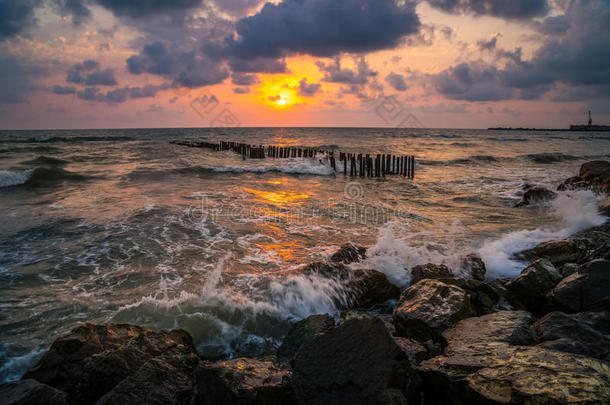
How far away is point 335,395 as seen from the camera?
8.11ft

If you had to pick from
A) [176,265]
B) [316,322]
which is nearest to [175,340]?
[316,322]

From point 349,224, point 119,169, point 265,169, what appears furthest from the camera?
point 265,169

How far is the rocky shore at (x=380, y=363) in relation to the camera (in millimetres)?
2430

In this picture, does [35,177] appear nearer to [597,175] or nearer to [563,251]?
[563,251]

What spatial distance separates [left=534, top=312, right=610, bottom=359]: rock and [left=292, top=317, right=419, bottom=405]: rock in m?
1.62

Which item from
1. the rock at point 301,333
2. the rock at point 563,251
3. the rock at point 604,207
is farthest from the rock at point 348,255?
the rock at point 604,207

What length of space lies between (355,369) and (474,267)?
4770mm

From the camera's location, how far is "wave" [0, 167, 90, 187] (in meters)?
16.0

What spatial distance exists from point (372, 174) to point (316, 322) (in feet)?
57.8

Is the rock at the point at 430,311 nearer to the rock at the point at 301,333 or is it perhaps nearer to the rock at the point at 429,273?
the rock at the point at 301,333

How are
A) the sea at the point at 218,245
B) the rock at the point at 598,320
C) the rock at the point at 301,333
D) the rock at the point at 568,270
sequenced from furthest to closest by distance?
the rock at the point at 568,270 → the sea at the point at 218,245 → the rock at the point at 301,333 → the rock at the point at 598,320

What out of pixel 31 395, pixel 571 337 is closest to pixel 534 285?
pixel 571 337

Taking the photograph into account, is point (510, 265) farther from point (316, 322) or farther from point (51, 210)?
point (51, 210)

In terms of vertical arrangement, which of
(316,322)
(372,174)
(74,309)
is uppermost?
(372,174)
